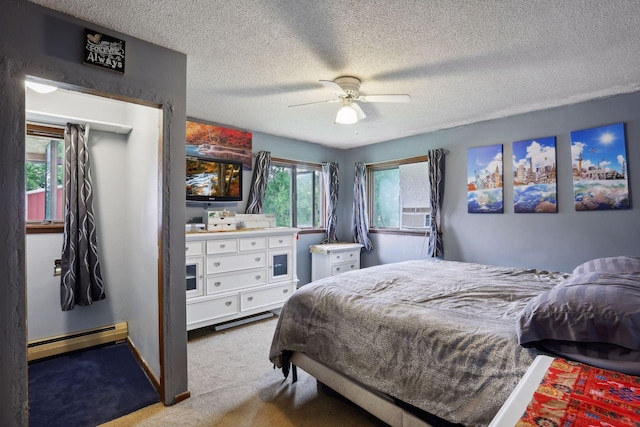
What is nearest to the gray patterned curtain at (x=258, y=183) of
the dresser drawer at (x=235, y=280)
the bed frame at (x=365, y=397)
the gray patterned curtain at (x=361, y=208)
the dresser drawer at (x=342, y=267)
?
the dresser drawer at (x=235, y=280)

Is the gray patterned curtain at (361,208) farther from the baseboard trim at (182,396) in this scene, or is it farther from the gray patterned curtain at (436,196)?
the baseboard trim at (182,396)

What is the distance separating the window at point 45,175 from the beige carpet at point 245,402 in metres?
1.97

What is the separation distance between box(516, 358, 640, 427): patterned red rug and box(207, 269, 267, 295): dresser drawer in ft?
9.96

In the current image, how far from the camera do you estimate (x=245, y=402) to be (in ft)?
7.16

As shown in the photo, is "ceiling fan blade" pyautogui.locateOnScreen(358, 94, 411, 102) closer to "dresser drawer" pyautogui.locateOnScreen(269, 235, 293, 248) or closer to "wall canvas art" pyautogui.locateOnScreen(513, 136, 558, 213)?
"wall canvas art" pyautogui.locateOnScreen(513, 136, 558, 213)

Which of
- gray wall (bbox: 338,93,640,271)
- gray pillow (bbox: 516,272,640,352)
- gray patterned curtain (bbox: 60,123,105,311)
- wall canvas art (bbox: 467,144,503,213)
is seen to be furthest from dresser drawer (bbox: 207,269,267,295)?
gray pillow (bbox: 516,272,640,352)

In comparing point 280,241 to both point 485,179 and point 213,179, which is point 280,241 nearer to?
point 213,179

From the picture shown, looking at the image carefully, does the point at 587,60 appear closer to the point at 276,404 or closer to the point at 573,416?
the point at 573,416

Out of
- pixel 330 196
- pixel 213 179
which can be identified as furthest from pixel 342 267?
pixel 213 179

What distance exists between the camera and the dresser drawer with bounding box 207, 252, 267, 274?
3.39m

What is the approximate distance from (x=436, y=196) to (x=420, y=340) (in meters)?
3.01

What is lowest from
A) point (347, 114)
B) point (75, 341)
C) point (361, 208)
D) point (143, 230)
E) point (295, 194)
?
point (75, 341)

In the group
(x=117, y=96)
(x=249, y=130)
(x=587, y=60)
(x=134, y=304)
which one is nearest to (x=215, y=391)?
(x=134, y=304)

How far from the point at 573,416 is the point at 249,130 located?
428 cm
